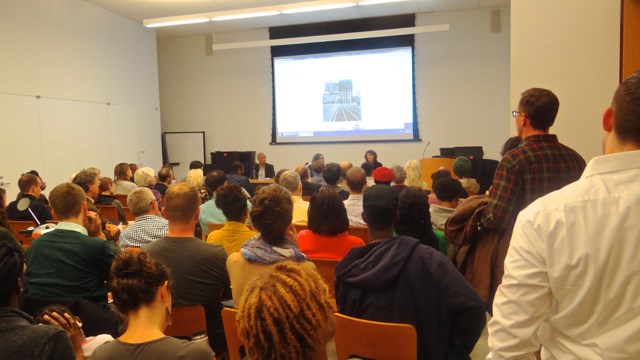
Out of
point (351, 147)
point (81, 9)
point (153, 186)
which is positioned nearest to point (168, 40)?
point (81, 9)

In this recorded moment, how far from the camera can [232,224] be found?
306 centimetres

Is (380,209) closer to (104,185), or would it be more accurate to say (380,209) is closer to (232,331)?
(232,331)

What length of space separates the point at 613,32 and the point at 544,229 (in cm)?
280

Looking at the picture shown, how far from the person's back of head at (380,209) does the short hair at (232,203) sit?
4.07 feet

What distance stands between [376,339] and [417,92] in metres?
8.98

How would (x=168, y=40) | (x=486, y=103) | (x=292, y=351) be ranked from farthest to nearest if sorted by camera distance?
1. (x=168, y=40)
2. (x=486, y=103)
3. (x=292, y=351)

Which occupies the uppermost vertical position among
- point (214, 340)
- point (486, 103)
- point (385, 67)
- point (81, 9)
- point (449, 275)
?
point (81, 9)

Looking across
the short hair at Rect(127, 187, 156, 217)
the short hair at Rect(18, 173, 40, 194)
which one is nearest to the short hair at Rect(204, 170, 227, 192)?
the short hair at Rect(127, 187, 156, 217)

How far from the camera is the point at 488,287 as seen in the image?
8.23 ft

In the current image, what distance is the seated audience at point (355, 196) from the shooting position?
393cm

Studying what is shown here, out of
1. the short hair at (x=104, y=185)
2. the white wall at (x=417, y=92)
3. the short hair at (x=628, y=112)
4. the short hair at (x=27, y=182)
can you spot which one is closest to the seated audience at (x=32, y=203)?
the short hair at (x=27, y=182)

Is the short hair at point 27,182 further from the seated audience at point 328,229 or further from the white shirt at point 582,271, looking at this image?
the white shirt at point 582,271

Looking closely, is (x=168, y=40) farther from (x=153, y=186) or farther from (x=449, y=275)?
(x=449, y=275)

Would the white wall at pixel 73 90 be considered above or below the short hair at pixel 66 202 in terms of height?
above
